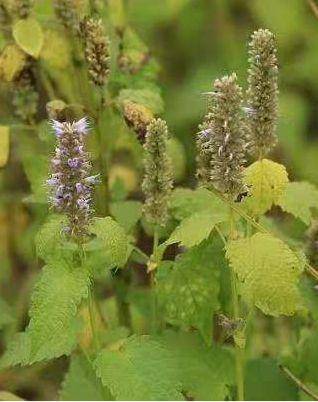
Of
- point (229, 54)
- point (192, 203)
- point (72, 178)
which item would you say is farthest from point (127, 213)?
point (229, 54)

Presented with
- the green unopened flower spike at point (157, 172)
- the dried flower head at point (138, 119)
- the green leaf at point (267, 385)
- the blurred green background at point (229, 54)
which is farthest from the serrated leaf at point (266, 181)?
the blurred green background at point (229, 54)

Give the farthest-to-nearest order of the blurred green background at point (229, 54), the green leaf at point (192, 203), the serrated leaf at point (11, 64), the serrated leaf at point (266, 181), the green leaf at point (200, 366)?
the blurred green background at point (229, 54) → the serrated leaf at point (11, 64) → the green leaf at point (192, 203) → the green leaf at point (200, 366) → the serrated leaf at point (266, 181)

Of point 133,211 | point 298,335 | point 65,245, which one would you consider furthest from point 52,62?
point 298,335

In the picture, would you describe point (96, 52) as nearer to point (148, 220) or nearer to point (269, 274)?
point (148, 220)

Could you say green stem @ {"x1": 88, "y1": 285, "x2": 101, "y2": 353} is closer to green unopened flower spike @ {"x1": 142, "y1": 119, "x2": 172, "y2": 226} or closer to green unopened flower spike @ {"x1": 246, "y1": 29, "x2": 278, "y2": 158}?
green unopened flower spike @ {"x1": 142, "y1": 119, "x2": 172, "y2": 226}

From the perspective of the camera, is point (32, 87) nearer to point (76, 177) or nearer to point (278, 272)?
point (76, 177)

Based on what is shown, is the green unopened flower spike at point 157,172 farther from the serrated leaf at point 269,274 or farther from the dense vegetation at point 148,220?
the serrated leaf at point 269,274
